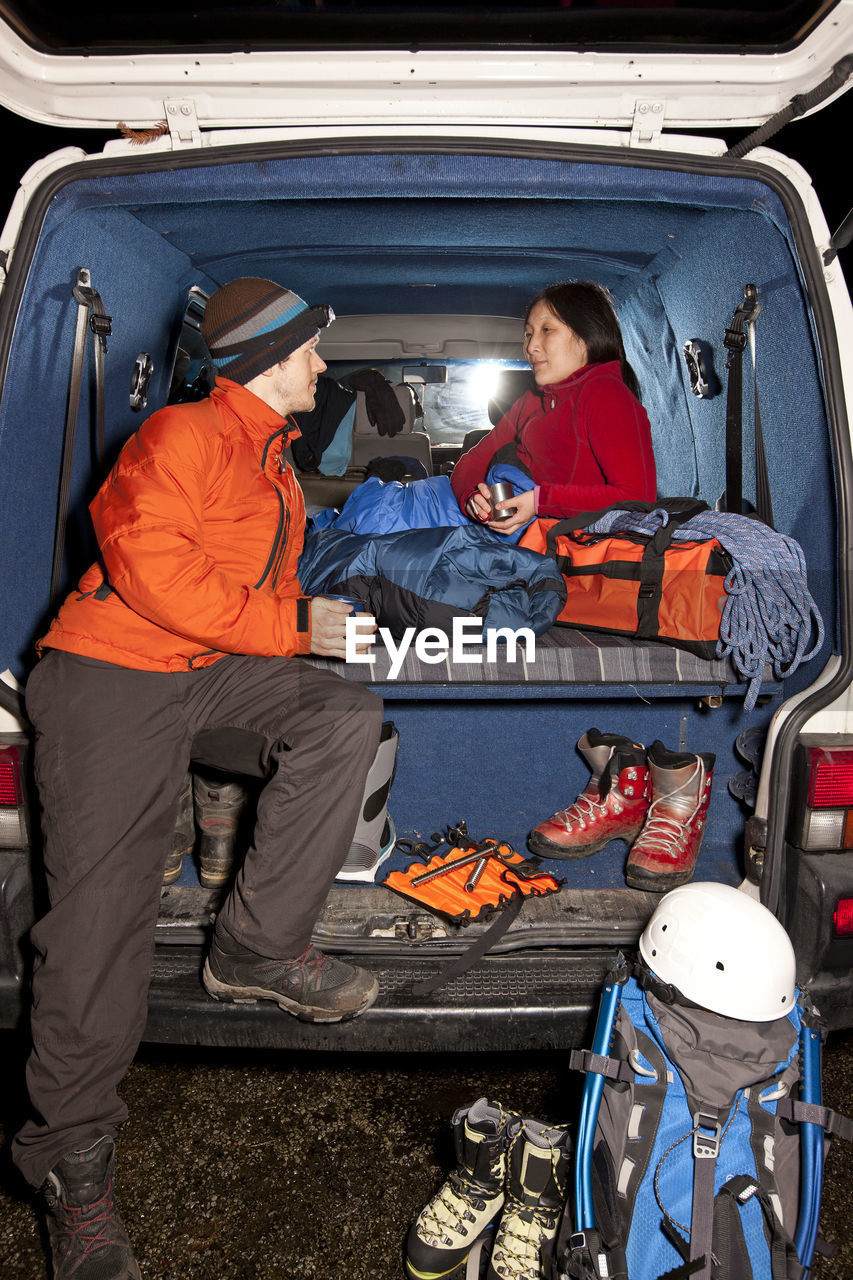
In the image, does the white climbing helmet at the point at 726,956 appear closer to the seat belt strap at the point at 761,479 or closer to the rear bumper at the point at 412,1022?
the rear bumper at the point at 412,1022

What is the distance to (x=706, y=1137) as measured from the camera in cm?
129

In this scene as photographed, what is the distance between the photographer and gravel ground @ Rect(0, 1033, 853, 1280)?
64.0 inches

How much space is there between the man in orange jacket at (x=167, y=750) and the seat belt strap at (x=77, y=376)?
0.36 meters

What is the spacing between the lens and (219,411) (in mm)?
1827

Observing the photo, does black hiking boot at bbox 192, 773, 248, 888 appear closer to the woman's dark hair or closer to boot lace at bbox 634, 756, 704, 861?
boot lace at bbox 634, 756, 704, 861

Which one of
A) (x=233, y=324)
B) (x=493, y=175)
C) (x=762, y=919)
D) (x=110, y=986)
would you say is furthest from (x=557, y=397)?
(x=110, y=986)

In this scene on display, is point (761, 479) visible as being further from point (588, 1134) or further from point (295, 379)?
point (588, 1134)

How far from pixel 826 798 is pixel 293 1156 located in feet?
4.46

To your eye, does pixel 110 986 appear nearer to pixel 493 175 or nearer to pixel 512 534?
pixel 512 534

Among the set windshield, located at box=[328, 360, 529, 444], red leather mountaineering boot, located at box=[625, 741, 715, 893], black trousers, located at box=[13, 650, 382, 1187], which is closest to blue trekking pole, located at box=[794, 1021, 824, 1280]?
red leather mountaineering boot, located at box=[625, 741, 715, 893]

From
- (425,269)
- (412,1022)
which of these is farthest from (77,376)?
(412,1022)

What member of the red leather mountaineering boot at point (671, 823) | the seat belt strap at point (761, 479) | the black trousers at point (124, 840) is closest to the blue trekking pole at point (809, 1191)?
the red leather mountaineering boot at point (671, 823)

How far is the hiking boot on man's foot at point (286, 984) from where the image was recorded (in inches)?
65.2

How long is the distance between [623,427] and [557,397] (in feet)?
0.88
